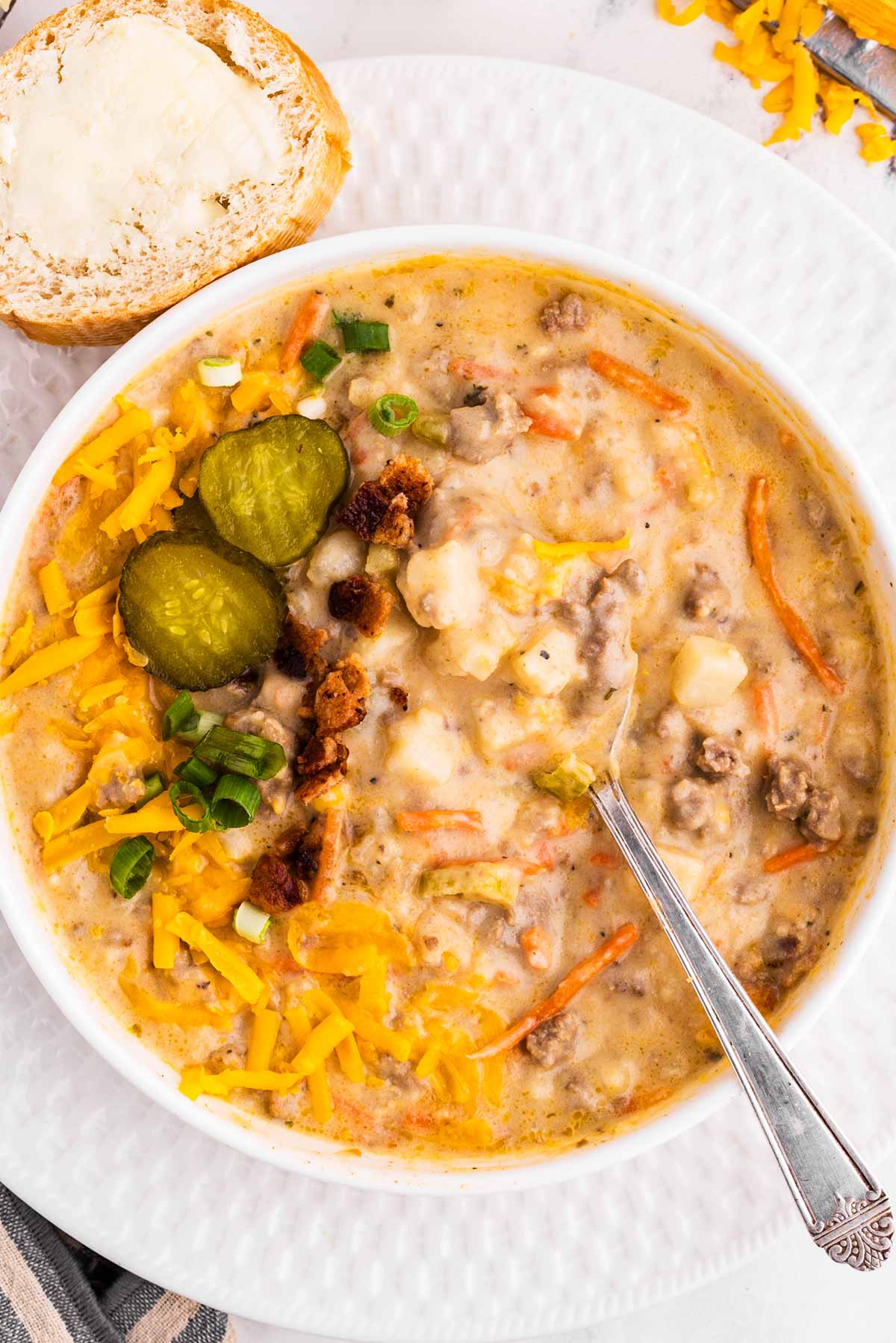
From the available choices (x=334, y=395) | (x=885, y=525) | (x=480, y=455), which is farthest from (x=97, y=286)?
(x=885, y=525)

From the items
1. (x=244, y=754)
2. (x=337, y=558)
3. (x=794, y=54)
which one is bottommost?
(x=244, y=754)

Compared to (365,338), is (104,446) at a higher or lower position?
lower

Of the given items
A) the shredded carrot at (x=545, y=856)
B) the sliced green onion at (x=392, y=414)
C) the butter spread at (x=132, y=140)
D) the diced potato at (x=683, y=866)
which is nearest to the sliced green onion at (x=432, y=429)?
the sliced green onion at (x=392, y=414)

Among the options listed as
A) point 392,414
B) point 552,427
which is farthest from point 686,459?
point 392,414

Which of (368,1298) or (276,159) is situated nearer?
(276,159)

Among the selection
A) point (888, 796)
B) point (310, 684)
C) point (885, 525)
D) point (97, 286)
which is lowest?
point (310, 684)

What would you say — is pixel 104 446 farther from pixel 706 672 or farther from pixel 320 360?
pixel 706 672

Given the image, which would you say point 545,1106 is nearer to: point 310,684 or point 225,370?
point 310,684

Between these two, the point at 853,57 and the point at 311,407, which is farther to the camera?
the point at 853,57
